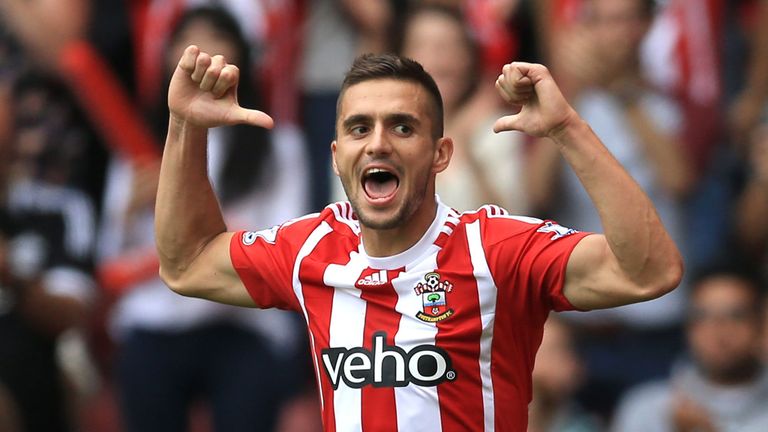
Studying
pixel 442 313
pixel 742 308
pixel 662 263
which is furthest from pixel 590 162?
pixel 742 308

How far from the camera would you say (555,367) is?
296 inches

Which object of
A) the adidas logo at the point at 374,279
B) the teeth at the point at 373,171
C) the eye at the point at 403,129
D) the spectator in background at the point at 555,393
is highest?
the eye at the point at 403,129

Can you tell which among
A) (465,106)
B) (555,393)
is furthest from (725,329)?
(465,106)

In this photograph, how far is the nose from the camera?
453cm

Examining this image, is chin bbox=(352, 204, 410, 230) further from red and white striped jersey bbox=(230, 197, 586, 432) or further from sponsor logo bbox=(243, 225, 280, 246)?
sponsor logo bbox=(243, 225, 280, 246)

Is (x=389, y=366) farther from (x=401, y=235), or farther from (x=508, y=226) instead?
(x=508, y=226)

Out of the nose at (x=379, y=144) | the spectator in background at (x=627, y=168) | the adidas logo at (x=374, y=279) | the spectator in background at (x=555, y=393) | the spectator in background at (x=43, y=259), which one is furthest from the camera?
the spectator in background at (x=43, y=259)

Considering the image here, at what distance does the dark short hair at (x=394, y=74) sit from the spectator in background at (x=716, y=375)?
3.16 m

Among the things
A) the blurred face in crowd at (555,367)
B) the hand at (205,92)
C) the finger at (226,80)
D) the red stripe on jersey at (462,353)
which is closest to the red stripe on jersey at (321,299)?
the red stripe on jersey at (462,353)

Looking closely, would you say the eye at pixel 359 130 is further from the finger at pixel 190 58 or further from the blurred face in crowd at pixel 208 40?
the blurred face in crowd at pixel 208 40

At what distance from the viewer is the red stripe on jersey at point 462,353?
4473 mm

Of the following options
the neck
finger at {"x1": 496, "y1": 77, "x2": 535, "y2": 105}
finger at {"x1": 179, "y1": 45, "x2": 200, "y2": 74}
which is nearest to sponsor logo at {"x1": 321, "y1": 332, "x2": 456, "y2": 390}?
the neck

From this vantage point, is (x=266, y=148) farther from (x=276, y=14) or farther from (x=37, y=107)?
(x=37, y=107)

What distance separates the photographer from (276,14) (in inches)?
328
